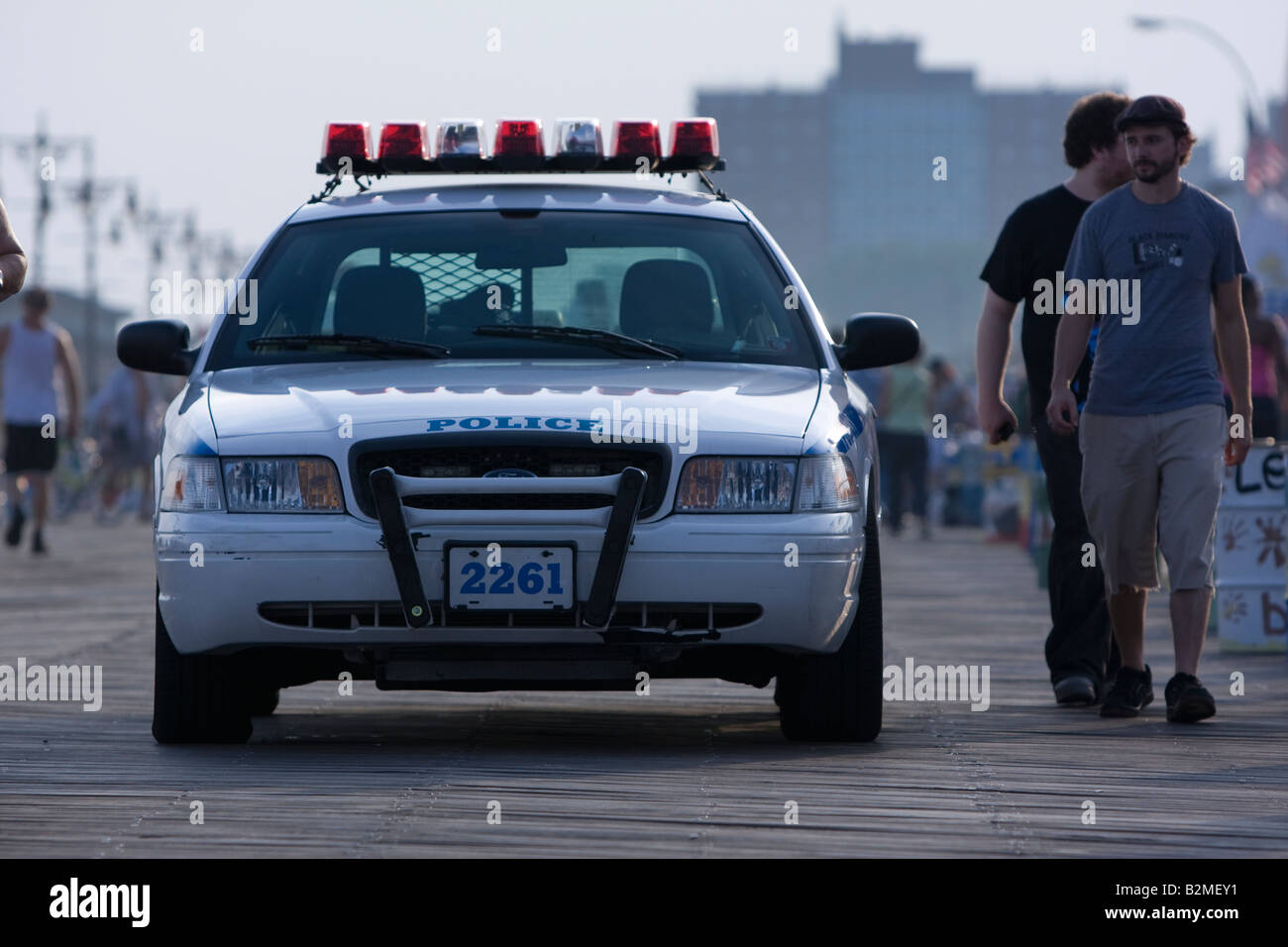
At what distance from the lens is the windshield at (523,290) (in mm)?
7438

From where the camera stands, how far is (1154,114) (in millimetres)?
7887

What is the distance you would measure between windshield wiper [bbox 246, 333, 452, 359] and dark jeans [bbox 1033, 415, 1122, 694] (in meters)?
2.42

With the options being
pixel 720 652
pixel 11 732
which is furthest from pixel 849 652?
pixel 11 732

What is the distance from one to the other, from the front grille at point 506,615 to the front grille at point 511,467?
25 centimetres

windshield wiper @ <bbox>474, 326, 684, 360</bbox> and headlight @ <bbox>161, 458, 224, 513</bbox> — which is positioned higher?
windshield wiper @ <bbox>474, 326, 684, 360</bbox>

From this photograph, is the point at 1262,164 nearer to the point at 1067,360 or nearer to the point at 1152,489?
the point at 1067,360

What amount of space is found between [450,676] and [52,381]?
14.0 m

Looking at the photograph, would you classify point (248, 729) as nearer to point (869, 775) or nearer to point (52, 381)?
point (869, 775)

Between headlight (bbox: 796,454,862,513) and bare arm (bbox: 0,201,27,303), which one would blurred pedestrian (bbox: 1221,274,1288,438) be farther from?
bare arm (bbox: 0,201,27,303)

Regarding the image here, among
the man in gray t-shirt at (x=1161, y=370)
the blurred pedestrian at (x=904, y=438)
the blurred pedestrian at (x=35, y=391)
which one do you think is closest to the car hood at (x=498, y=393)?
the man in gray t-shirt at (x=1161, y=370)

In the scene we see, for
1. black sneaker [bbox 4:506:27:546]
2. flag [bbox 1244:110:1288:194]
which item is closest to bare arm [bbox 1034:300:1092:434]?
black sneaker [bbox 4:506:27:546]

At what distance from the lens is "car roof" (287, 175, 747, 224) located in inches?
312

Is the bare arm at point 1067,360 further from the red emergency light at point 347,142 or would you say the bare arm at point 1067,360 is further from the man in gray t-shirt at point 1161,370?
the red emergency light at point 347,142
